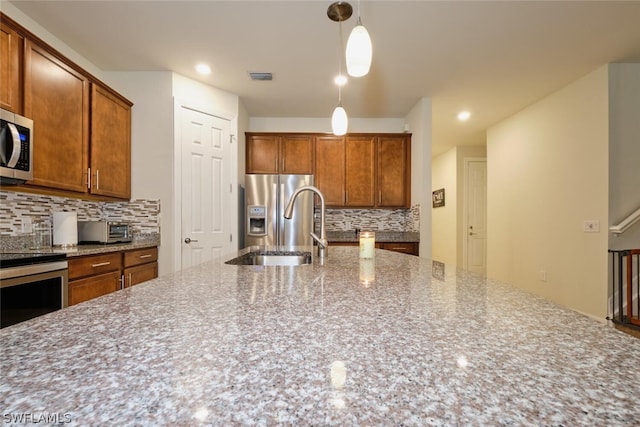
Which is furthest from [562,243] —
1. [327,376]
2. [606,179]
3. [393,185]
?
[327,376]

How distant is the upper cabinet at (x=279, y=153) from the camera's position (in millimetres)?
4289

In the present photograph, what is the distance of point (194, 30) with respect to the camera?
8.07 feet

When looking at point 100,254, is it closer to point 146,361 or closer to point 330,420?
point 146,361

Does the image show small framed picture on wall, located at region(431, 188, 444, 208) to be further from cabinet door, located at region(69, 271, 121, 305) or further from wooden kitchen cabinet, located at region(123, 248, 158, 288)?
cabinet door, located at region(69, 271, 121, 305)

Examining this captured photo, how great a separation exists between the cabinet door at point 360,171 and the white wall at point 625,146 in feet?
7.97

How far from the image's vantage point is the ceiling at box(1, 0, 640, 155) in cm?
221

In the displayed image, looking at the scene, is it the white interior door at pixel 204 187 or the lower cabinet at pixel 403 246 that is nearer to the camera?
the white interior door at pixel 204 187

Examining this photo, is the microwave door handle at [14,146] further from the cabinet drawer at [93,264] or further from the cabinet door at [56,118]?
the cabinet drawer at [93,264]

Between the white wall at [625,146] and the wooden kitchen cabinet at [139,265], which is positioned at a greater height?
the white wall at [625,146]

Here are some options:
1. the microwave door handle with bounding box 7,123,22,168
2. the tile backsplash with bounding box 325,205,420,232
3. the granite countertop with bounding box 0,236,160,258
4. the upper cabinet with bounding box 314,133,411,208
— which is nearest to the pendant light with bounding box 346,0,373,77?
the microwave door handle with bounding box 7,123,22,168

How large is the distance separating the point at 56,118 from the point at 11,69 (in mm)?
395

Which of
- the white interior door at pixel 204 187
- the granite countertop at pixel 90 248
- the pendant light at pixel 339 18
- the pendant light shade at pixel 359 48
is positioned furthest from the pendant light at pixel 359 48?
the white interior door at pixel 204 187

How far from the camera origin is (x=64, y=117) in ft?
7.45

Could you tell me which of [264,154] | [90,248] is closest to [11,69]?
[90,248]
